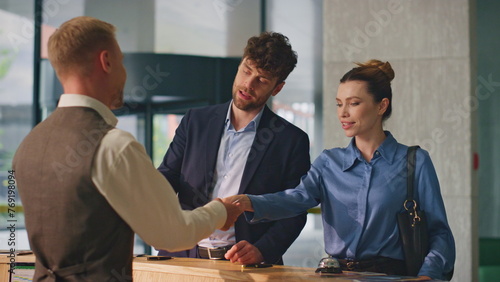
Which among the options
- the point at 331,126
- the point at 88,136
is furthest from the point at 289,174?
the point at 331,126

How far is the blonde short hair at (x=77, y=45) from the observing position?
1.96m

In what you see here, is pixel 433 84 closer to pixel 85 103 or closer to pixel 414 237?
pixel 414 237

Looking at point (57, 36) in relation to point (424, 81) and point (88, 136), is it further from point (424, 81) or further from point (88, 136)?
point (424, 81)

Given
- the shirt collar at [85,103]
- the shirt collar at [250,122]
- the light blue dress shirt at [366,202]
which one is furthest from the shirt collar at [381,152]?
the shirt collar at [85,103]

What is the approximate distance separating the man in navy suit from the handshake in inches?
12.3

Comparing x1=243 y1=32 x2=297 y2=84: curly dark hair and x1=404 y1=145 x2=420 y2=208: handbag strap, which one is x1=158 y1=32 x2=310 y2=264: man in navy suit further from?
x1=404 y1=145 x2=420 y2=208: handbag strap

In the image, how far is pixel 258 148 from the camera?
10.1 feet

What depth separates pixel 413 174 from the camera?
2.61 m

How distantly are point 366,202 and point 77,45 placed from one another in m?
1.29

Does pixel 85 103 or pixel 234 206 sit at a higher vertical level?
pixel 85 103

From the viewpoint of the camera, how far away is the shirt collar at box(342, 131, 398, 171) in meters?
2.71

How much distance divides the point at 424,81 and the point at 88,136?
138 inches

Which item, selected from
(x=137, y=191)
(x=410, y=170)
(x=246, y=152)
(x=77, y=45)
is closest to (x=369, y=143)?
(x=410, y=170)

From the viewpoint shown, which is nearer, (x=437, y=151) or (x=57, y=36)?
(x=57, y=36)
